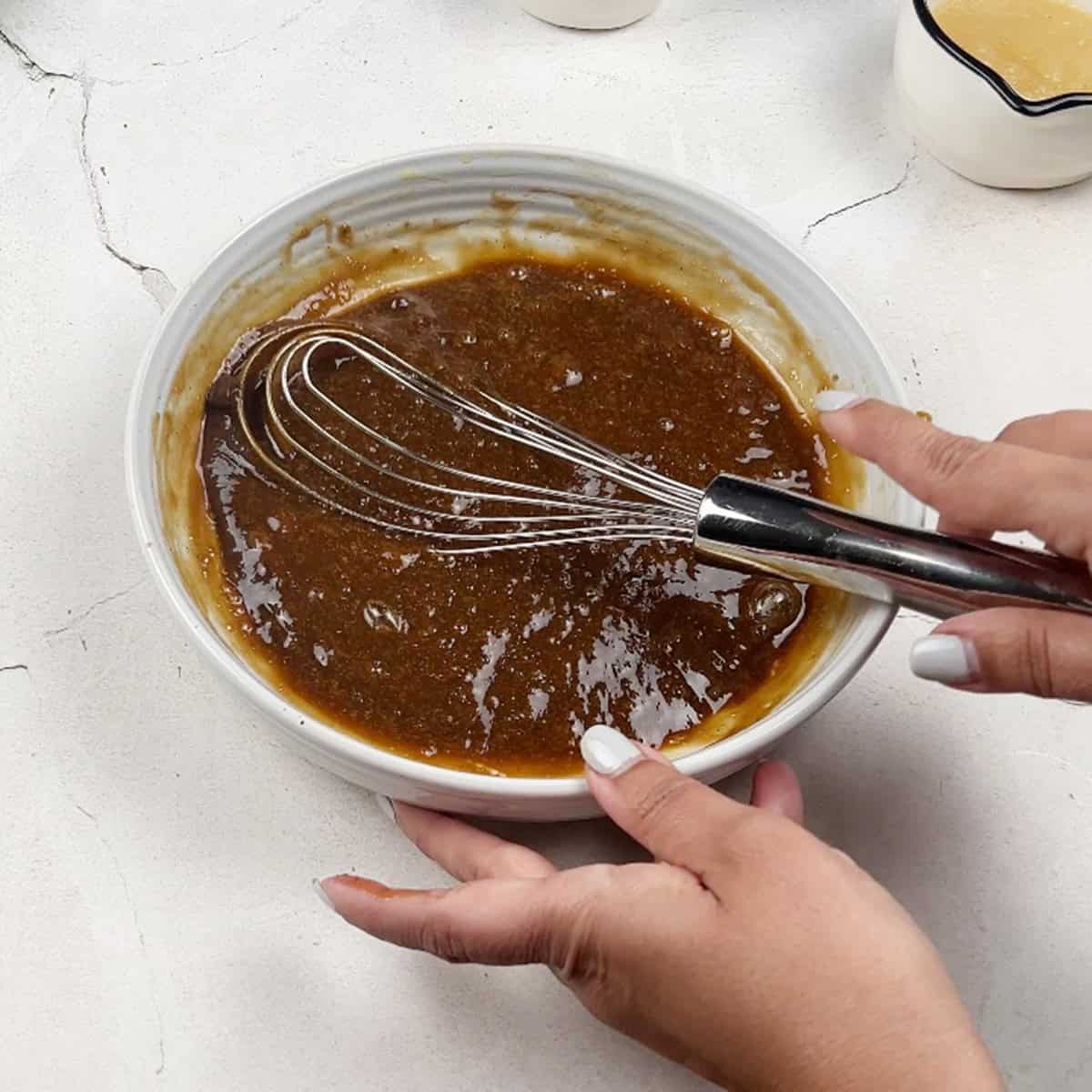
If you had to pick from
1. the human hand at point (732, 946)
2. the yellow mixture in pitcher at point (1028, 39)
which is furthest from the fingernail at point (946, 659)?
the yellow mixture in pitcher at point (1028, 39)

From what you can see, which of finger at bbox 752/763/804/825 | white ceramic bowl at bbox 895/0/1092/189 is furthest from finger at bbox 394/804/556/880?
white ceramic bowl at bbox 895/0/1092/189

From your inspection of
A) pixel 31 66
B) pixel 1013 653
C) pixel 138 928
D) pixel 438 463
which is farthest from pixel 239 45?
pixel 1013 653

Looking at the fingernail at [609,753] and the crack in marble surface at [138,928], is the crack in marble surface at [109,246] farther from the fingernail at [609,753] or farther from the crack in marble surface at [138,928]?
the fingernail at [609,753]

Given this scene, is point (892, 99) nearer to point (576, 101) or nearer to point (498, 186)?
point (576, 101)

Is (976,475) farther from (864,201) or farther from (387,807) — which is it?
(864,201)

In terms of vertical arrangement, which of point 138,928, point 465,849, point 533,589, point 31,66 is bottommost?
point 138,928

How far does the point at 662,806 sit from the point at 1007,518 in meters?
0.24

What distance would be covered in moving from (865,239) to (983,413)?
199mm

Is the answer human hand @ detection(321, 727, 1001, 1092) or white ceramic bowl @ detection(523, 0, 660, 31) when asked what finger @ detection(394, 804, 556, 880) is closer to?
human hand @ detection(321, 727, 1001, 1092)

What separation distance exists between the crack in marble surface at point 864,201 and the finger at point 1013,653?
56 cm

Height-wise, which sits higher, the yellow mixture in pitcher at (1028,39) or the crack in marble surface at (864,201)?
the yellow mixture in pitcher at (1028,39)

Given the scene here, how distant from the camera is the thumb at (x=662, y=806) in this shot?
26.0 inches

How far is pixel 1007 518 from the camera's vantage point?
0.68 meters

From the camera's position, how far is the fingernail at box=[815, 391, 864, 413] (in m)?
0.79
